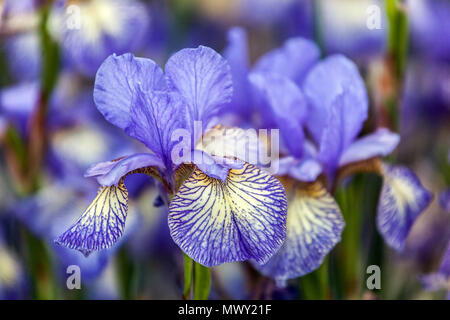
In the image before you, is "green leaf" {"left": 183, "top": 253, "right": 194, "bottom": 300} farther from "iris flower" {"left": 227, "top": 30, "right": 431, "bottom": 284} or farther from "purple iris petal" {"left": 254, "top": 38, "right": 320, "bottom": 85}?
"purple iris petal" {"left": 254, "top": 38, "right": 320, "bottom": 85}

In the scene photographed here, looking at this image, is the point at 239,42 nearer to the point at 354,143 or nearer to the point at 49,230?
the point at 354,143

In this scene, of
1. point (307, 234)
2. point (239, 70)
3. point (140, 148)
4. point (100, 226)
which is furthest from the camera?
point (140, 148)

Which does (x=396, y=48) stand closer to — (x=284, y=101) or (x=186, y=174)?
(x=284, y=101)

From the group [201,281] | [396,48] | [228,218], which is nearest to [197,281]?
[201,281]

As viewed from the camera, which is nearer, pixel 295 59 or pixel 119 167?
pixel 119 167

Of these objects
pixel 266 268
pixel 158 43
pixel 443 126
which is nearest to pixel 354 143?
pixel 266 268

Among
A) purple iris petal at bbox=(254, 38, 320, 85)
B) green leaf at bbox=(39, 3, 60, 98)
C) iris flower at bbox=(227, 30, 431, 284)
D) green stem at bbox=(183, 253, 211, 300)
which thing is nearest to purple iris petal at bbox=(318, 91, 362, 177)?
iris flower at bbox=(227, 30, 431, 284)

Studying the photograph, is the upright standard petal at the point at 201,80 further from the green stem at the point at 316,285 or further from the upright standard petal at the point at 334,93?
the green stem at the point at 316,285
